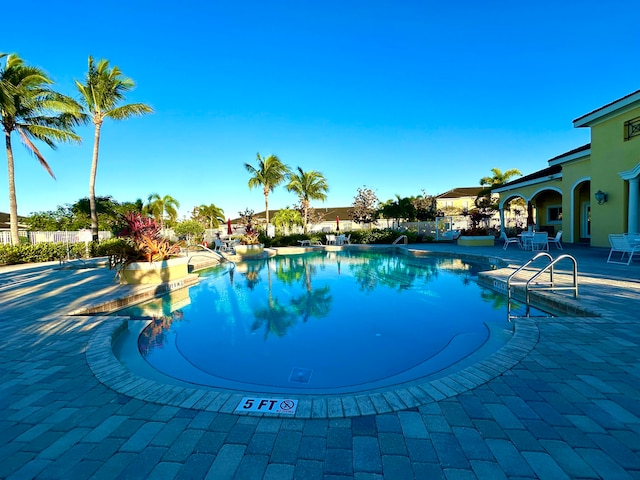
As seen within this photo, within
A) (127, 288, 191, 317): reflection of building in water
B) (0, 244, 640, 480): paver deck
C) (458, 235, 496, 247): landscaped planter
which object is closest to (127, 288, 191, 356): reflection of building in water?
(127, 288, 191, 317): reflection of building in water

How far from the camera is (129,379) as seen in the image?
2.90 meters

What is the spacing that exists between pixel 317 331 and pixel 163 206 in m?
35.3

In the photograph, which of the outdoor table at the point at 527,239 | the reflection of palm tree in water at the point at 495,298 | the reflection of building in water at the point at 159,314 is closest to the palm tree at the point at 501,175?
the outdoor table at the point at 527,239

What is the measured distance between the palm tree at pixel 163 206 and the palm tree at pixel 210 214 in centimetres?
309

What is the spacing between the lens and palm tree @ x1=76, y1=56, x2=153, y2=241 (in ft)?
53.4

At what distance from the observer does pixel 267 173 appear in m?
24.3

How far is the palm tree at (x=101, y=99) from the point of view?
16266 millimetres

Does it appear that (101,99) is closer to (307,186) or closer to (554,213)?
(307,186)

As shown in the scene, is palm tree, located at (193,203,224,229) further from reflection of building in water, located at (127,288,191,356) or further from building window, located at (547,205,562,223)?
building window, located at (547,205,562,223)


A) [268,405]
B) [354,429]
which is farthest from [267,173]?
[354,429]

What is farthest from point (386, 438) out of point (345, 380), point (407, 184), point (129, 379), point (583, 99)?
point (407, 184)

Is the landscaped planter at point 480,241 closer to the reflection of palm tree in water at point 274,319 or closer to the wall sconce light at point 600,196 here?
the wall sconce light at point 600,196

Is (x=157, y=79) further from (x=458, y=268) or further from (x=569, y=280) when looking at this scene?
(x=569, y=280)

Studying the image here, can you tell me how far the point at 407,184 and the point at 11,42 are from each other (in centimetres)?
3192
